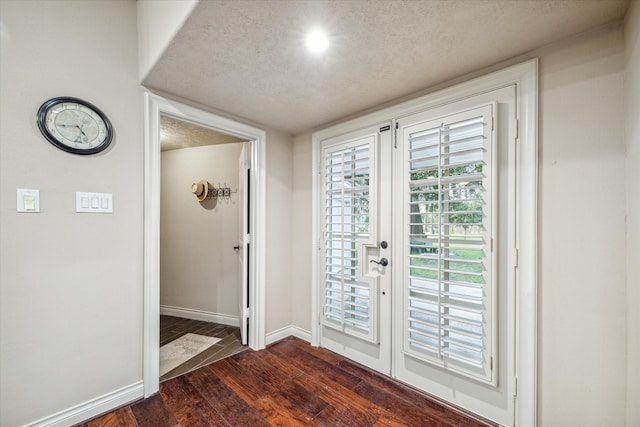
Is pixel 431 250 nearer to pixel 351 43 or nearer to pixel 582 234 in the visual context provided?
pixel 582 234

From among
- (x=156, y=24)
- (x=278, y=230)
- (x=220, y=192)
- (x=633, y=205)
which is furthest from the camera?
(x=220, y=192)

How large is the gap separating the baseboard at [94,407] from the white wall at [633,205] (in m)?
2.71

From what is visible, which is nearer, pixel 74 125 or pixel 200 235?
pixel 74 125

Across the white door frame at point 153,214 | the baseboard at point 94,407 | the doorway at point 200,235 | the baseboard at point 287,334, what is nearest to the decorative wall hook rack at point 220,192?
the doorway at point 200,235

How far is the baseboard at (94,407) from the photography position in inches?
60.4

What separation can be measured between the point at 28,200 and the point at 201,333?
6.82ft

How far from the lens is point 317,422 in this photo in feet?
5.34

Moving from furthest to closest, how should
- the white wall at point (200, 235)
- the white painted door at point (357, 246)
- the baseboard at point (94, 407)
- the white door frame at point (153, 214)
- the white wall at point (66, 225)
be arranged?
the white wall at point (200, 235) → the white painted door at point (357, 246) → the white door frame at point (153, 214) → the baseboard at point (94, 407) → the white wall at point (66, 225)

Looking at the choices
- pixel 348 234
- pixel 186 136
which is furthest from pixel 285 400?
pixel 186 136

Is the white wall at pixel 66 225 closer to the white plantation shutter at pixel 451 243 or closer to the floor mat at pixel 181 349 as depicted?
the floor mat at pixel 181 349

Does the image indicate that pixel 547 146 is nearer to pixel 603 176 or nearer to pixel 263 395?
pixel 603 176

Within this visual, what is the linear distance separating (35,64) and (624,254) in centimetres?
320

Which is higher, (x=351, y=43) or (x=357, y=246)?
(x=351, y=43)

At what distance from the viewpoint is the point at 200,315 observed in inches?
134
